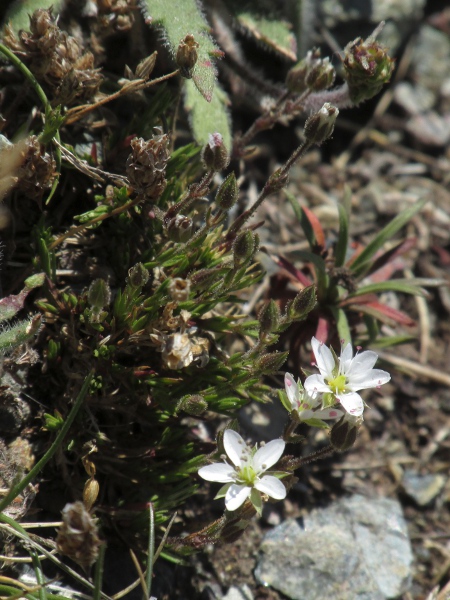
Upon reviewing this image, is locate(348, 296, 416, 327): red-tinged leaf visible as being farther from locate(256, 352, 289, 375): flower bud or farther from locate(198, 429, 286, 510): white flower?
locate(198, 429, 286, 510): white flower

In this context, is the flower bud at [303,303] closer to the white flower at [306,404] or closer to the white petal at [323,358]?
the white petal at [323,358]

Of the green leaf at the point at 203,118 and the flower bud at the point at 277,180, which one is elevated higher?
the green leaf at the point at 203,118

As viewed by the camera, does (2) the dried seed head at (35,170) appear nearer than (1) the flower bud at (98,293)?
No

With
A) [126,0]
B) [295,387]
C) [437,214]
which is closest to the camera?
[295,387]

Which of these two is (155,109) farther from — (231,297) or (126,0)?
(231,297)

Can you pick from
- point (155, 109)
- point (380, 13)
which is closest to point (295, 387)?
point (155, 109)

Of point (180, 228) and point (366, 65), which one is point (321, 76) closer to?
point (366, 65)

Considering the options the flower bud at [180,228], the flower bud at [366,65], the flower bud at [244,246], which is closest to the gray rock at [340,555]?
the flower bud at [244,246]
